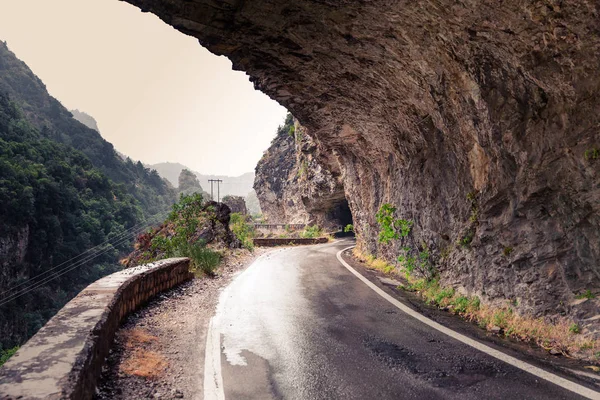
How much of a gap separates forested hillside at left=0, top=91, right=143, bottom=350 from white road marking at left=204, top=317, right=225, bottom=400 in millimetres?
39474

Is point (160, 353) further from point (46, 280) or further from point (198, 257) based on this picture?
point (46, 280)

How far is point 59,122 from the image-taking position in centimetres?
10200

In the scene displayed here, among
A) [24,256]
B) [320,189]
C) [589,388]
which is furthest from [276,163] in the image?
[589,388]

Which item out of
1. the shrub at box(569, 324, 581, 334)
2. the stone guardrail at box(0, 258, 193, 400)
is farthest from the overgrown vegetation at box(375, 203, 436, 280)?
the stone guardrail at box(0, 258, 193, 400)

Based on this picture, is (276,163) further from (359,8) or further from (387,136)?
(359,8)

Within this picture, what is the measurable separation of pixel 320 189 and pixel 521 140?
100 feet

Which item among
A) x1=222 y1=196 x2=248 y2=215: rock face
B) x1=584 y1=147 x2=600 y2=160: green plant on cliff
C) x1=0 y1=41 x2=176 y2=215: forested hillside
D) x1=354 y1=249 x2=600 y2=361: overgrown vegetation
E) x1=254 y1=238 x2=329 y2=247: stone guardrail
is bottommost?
x1=254 y1=238 x2=329 y2=247: stone guardrail

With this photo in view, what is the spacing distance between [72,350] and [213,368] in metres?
1.75

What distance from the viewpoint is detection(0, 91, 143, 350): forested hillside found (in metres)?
41.6

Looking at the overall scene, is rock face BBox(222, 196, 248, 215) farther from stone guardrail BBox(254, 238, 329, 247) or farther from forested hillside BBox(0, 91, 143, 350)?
stone guardrail BBox(254, 238, 329, 247)

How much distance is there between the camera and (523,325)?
555 centimetres

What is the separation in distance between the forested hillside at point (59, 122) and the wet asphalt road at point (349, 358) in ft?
334

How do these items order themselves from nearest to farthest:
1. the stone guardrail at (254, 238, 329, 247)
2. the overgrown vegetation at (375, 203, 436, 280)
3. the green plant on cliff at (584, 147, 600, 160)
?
the green plant on cliff at (584, 147, 600, 160) < the overgrown vegetation at (375, 203, 436, 280) < the stone guardrail at (254, 238, 329, 247)

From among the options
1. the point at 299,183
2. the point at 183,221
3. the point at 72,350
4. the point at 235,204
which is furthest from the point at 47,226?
the point at 72,350
